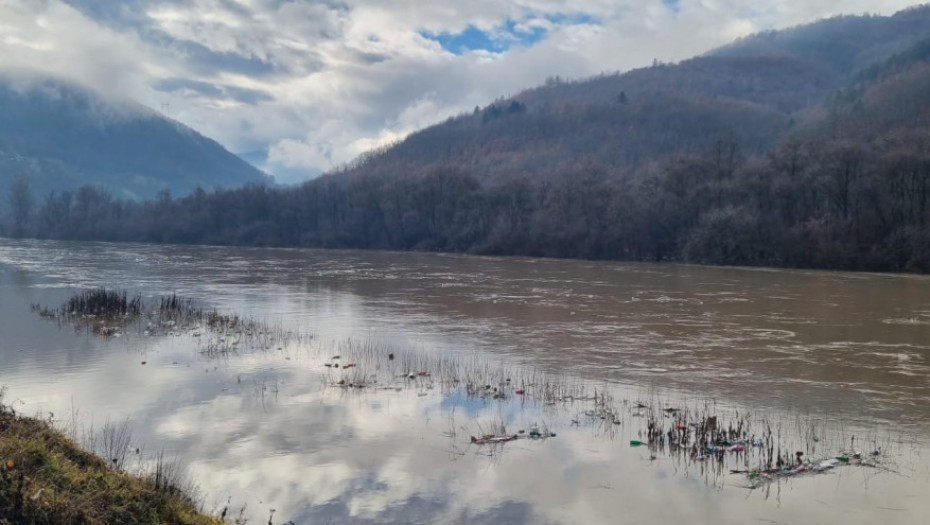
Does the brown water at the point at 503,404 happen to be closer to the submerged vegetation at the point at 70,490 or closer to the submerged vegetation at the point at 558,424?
the submerged vegetation at the point at 558,424

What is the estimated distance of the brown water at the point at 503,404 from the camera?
32.7ft

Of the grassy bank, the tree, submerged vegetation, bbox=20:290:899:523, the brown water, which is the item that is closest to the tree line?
the tree

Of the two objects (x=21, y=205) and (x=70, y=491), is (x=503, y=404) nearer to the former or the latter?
(x=70, y=491)

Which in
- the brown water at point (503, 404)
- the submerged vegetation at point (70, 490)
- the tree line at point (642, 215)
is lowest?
the brown water at point (503, 404)

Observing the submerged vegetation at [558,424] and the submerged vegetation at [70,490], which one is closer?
the submerged vegetation at [70,490]

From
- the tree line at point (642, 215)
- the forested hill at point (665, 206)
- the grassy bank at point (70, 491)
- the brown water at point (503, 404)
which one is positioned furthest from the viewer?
the forested hill at point (665, 206)

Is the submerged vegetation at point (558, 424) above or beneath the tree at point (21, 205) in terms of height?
beneath

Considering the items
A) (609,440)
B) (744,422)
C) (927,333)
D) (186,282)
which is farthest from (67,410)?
(186,282)

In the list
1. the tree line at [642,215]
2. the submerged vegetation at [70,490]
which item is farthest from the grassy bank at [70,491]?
the tree line at [642,215]

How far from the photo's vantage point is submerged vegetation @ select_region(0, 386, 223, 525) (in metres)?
6.48

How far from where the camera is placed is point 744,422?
14094mm

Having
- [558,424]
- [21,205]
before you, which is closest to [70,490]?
[558,424]

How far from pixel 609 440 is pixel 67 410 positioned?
11209 millimetres

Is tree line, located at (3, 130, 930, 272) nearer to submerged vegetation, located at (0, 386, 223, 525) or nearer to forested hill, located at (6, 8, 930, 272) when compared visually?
forested hill, located at (6, 8, 930, 272)
